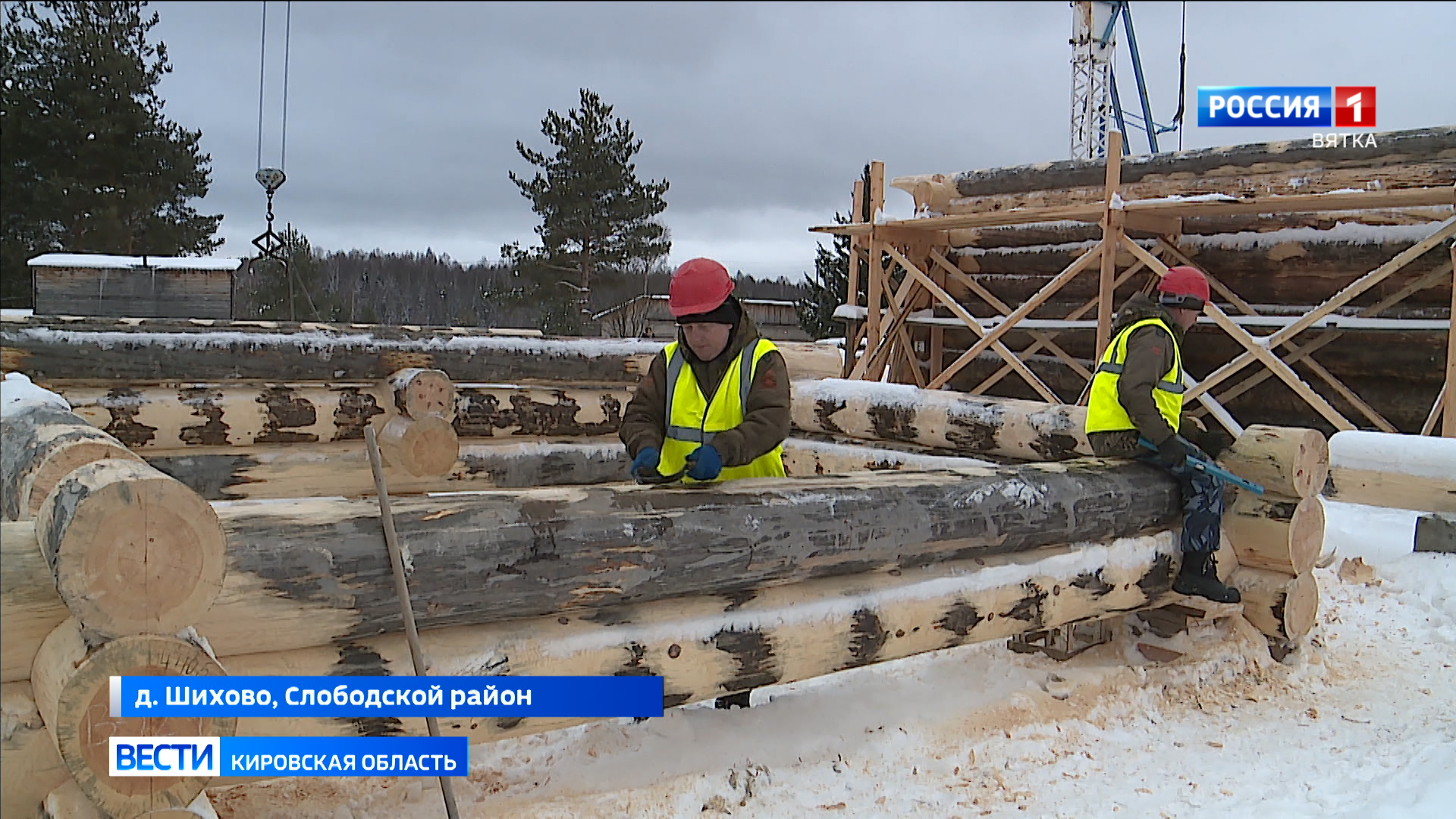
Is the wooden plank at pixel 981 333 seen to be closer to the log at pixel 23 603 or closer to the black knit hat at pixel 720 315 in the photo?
the black knit hat at pixel 720 315

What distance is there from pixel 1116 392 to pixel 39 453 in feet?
15.3

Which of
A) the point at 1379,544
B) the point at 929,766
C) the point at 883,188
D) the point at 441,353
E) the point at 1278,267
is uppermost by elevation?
the point at 883,188

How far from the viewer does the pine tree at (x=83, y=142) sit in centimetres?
2044

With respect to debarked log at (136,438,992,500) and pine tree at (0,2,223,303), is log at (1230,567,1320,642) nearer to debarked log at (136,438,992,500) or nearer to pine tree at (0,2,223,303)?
debarked log at (136,438,992,500)

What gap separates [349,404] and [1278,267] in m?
8.71

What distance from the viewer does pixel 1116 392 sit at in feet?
17.0

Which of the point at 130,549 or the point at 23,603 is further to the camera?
the point at 23,603

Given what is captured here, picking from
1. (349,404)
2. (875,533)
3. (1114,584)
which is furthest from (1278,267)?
(349,404)

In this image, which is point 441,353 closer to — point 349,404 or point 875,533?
point 349,404

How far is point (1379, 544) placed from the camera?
6797 millimetres

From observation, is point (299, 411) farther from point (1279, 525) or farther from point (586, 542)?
point (1279, 525)

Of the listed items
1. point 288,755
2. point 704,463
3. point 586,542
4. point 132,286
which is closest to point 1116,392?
point 704,463

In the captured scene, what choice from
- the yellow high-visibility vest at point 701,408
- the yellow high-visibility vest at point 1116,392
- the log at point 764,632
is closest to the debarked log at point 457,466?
the yellow high-visibility vest at point 1116,392

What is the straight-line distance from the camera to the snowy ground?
345 cm
